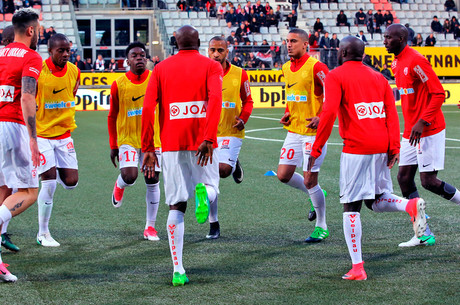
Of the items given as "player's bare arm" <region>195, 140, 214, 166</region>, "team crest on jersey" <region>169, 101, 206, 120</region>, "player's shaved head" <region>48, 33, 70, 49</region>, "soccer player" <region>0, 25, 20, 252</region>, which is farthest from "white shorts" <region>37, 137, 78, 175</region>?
"player's bare arm" <region>195, 140, 214, 166</region>

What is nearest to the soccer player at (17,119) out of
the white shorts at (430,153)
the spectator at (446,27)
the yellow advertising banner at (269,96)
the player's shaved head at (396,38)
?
the player's shaved head at (396,38)

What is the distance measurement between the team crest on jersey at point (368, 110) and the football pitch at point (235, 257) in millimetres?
1414

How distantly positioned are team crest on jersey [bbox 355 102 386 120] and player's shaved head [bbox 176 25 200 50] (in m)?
1.53

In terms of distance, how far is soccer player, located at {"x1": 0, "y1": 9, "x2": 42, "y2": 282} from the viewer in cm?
607

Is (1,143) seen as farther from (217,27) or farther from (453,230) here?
(217,27)

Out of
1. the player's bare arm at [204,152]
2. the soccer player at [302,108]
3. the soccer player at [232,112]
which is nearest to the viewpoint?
the player's bare arm at [204,152]

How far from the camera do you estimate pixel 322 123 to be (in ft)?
19.4

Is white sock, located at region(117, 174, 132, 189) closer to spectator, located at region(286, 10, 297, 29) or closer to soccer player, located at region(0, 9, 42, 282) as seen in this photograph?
soccer player, located at region(0, 9, 42, 282)

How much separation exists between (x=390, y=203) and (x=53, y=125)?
3.78 m

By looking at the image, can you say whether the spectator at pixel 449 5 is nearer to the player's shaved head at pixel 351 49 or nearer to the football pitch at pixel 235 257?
the football pitch at pixel 235 257

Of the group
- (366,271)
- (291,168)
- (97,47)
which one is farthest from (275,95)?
(366,271)

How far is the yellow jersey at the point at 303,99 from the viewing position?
26.0 feet

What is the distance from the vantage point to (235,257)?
272 inches

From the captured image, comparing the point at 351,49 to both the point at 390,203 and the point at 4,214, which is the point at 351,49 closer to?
the point at 390,203
